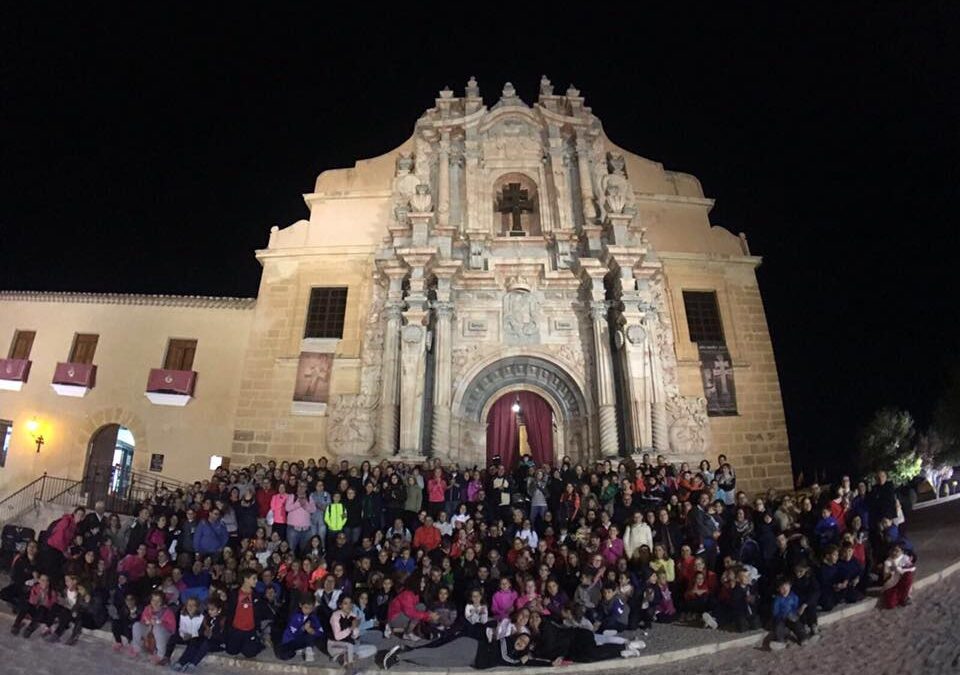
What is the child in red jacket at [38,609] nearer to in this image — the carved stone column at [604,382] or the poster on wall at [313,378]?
the poster on wall at [313,378]

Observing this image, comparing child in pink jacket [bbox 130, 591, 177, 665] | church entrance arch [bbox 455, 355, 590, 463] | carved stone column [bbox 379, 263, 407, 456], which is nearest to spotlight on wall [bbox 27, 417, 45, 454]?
carved stone column [bbox 379, 263, 407, 456]

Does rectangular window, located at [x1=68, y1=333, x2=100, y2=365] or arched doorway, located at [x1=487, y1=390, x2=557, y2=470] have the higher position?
rectangular window, located at [x1=68, y1=333, x2=100, y2=365]

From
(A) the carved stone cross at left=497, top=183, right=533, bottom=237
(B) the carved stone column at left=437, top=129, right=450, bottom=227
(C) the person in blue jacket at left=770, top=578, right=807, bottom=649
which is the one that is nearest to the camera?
(C) the person in blue jacket at left=770, top=578, right=807, bottom=649

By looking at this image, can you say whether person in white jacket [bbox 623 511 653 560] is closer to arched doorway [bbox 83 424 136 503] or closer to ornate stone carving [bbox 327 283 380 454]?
ornate stone carving [bbox 327 283 380 454]

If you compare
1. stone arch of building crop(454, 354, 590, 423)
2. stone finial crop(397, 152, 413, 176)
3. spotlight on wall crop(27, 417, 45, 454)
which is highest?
stone finial crop(397, 152, 413, 176)

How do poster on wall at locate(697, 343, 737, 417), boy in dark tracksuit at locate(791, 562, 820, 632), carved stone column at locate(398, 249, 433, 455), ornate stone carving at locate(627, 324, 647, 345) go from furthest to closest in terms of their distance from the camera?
poster on wall at locate(697, 343, 737, 417)
ornate stone carving at locate(627, 324, 647, 345)
carved stone column at locate(398, 249, 433, 455)
boy in dark tracksuit at locate(791, 562, 820, 632)

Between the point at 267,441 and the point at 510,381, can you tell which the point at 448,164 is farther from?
the point at 267,441

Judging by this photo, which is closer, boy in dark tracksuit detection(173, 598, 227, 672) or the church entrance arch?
boy in dark tracksuit detection(173, 598, 227, 672)

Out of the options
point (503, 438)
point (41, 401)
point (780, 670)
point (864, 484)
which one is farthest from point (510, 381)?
point (41, 401)

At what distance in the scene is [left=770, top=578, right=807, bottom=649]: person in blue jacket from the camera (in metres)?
7.19

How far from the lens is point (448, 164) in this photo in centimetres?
1898

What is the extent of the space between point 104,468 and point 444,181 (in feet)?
44.3

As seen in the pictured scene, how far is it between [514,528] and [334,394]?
8302 millimetres

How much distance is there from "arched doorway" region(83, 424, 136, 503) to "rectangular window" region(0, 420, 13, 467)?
2.59 meters
